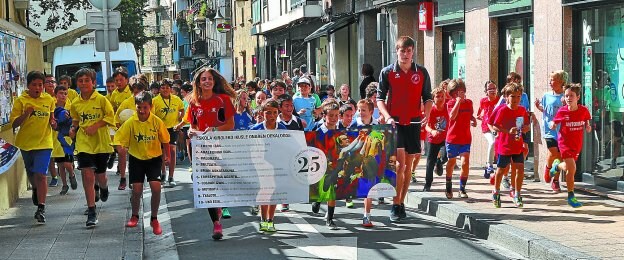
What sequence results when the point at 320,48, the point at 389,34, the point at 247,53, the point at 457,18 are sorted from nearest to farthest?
1. the point at 457,18
2. the point at 389,34
3. the point at 320,48
4. the point at 247,53

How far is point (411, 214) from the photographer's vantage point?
40.7ft

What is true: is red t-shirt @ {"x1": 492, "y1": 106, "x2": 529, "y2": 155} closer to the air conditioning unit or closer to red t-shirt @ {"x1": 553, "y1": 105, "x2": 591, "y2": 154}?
red t-shirt @ {"x1": 553, "y1": 105, "x2": 591, "y2": 154}

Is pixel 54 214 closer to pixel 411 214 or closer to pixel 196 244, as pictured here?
pixel 196 244

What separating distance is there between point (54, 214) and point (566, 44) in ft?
23.0

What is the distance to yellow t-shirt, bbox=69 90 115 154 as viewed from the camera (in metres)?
11.9

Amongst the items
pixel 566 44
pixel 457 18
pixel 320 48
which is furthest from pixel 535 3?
pixel 320 48

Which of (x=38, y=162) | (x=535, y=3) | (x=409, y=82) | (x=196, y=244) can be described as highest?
(x=535, y=3)

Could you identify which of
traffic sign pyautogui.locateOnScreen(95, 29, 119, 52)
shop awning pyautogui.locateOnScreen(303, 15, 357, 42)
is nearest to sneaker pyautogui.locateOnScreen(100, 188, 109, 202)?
traffic sign pyautogui.locateOnScreen(95, 29, 119, 52)

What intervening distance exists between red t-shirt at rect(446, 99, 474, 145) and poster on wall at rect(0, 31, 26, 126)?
5.43 metres

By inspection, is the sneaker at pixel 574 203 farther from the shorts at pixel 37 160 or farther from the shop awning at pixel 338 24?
the shop awning at pixel 338 24

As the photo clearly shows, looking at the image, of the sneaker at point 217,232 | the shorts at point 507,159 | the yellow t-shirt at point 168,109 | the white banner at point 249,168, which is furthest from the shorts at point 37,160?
the shorts at point 507,159

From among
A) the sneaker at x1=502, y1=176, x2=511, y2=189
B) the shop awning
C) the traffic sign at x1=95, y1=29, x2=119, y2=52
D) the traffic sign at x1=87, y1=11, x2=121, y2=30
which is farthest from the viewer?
the shop awning

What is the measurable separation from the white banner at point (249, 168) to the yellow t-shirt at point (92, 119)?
6.53 feet

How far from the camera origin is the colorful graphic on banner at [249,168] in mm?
10445
